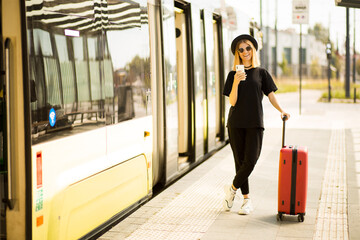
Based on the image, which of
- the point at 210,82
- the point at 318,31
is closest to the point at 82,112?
the point at 210,82

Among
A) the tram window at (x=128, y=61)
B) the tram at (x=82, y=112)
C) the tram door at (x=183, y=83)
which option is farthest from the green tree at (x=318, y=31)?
the tram window at (x=128, y=61)

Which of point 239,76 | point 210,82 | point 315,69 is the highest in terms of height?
point 315,69

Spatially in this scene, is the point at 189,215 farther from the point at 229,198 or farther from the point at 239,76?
the point at 239,76

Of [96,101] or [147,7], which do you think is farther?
[147,7]

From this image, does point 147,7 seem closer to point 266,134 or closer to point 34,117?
point 34,117

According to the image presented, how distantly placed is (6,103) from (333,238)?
3.13 m

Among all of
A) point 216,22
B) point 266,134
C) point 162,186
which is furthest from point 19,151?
point 266,134

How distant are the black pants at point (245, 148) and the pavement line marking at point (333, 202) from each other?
87 cm

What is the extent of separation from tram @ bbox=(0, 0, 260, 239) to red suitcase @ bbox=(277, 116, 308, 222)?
Answer: 148 centimetres

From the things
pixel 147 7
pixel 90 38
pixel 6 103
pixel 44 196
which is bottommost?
pixel 44 196

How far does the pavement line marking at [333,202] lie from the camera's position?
19.5 feet

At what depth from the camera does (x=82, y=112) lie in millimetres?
5121

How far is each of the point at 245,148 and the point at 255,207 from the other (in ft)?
2.88

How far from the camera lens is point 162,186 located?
8.28 metres
